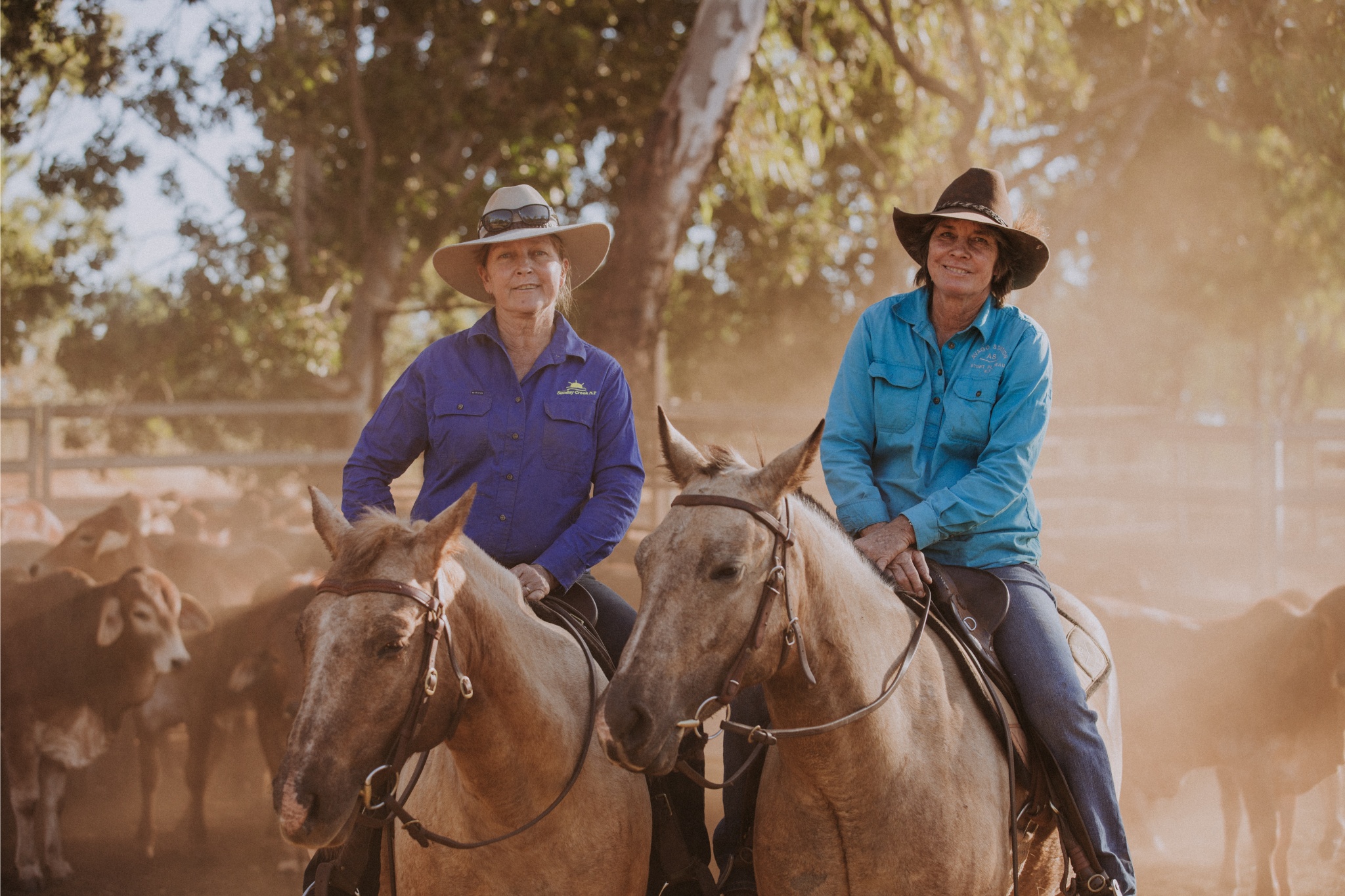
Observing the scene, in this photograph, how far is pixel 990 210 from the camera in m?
3.32

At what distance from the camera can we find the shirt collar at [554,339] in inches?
134

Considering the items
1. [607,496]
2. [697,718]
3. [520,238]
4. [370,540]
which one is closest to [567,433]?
[607,496]

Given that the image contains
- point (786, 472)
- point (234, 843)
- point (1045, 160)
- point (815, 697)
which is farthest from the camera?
point (1045, 160)

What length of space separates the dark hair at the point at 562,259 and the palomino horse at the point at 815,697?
116 cm

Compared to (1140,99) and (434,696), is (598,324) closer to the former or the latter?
(434,696)

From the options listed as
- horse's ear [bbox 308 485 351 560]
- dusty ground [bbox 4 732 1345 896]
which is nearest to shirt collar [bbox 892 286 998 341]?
horse's ear [bbox 308 485 351 560]

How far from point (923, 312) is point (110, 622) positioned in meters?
5.62

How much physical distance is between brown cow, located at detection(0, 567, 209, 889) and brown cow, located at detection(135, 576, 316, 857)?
1.61 ft

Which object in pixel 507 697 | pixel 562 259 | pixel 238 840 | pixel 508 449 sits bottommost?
pixel 238 840

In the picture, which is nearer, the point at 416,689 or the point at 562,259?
the point at 416,689

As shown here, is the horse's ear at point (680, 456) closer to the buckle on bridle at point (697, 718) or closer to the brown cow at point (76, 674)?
the buckle on bridle at point (697, 718)

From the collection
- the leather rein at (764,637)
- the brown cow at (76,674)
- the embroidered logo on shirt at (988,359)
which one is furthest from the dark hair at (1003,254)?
the brown cow at (76,674)

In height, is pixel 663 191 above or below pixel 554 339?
above

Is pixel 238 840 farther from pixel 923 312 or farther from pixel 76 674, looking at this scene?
pixel 923 312
